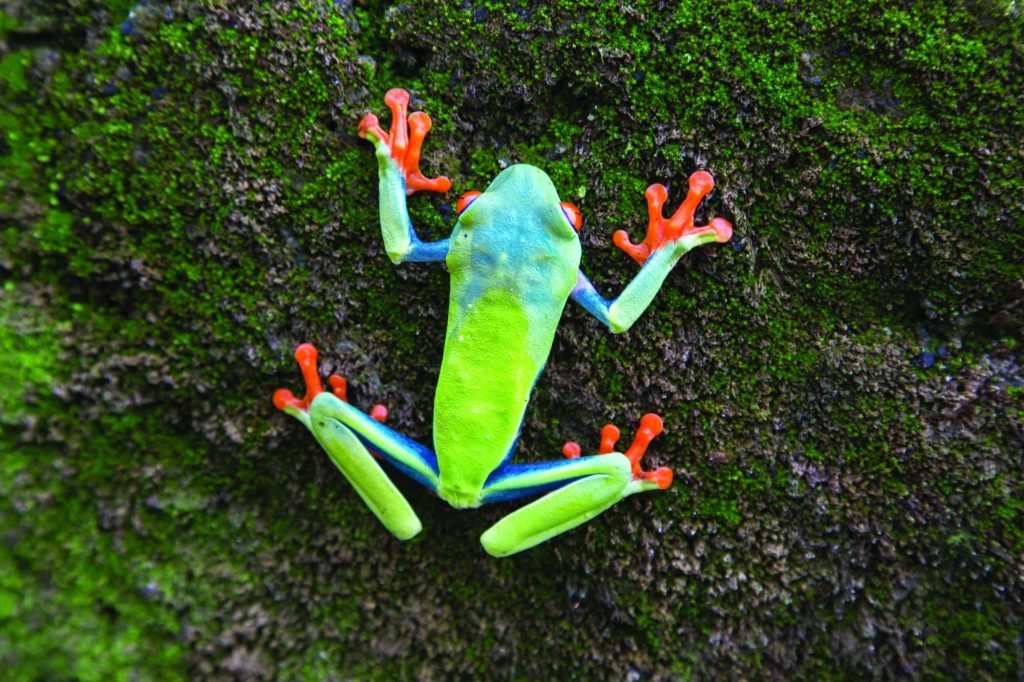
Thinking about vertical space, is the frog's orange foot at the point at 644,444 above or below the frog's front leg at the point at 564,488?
above

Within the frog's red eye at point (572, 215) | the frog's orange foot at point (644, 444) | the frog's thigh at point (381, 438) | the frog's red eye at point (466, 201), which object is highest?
the frog's red eye at point (572, 215)

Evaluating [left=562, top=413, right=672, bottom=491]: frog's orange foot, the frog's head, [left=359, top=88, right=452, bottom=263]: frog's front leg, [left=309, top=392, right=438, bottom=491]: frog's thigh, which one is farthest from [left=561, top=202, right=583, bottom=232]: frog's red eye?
[left=309, top=392, right=438, bottom=491]: frog's thigh

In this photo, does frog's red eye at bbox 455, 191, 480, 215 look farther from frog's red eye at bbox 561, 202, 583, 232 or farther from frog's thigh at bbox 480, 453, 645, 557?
frog's thigh at bbox 480, 453, 645, 557

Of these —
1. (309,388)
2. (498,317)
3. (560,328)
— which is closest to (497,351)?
(498,317)

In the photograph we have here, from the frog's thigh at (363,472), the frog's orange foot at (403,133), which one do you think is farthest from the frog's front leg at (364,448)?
the frog's orange foot at (403,133)

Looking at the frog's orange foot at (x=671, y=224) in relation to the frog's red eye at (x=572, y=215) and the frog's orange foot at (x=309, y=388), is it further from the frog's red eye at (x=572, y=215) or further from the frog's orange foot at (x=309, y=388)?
the frog's orange foot at (x=309, y=388)

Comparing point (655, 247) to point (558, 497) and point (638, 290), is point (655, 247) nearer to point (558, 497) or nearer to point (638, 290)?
point (638, 290)
